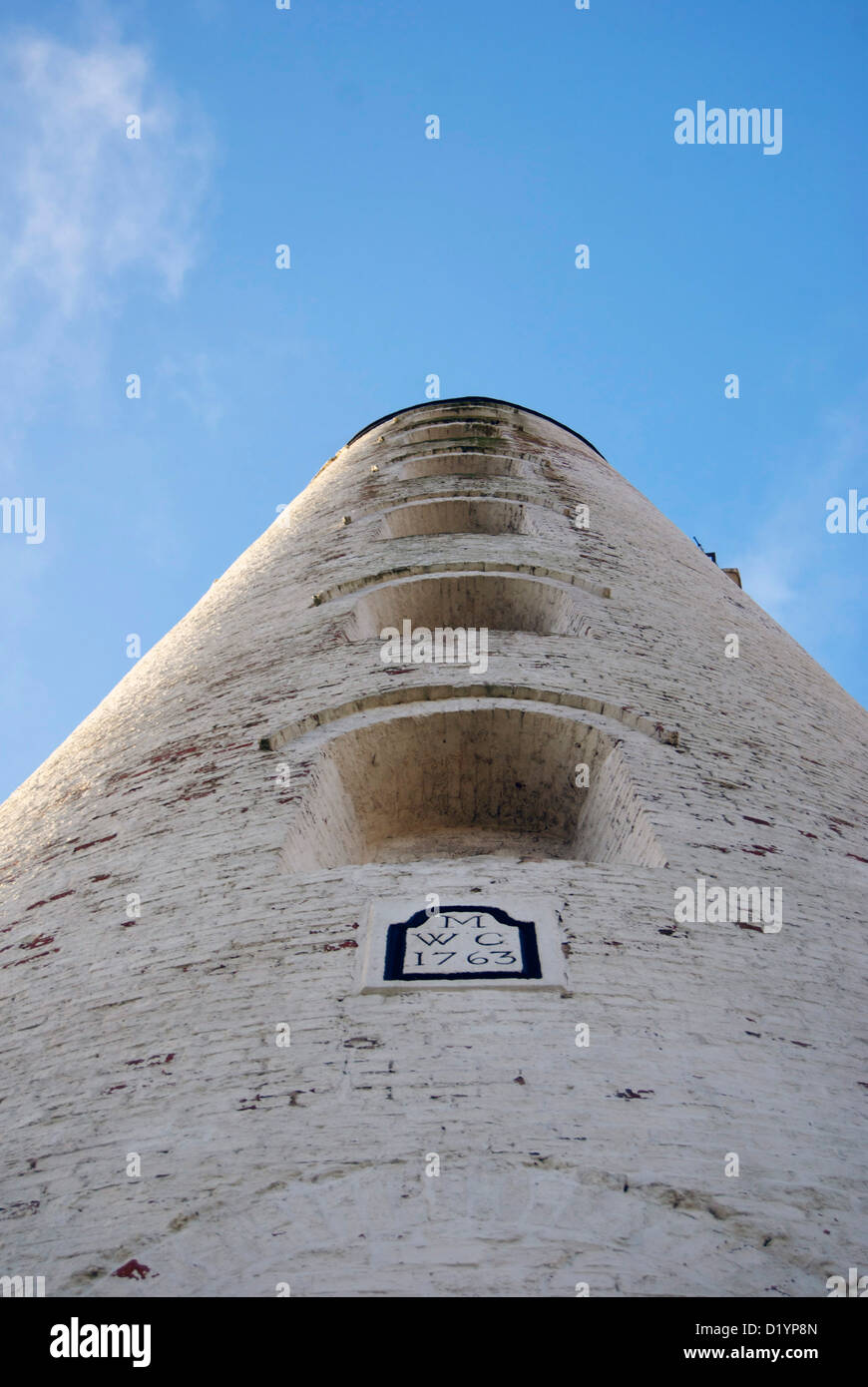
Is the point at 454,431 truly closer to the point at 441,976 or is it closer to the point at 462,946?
the point at 462,946

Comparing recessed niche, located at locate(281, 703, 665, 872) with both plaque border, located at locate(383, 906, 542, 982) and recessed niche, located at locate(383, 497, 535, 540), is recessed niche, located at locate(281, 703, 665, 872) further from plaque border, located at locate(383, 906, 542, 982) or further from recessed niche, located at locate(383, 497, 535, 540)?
recessed niche, located at locate(383, 497, 535, 540)

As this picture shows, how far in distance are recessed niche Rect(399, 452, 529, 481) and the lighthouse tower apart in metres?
6.63

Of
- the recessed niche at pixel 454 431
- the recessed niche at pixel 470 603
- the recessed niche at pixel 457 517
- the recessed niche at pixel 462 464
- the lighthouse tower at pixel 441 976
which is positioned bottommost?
the lighthouse tower at pixel 441 976

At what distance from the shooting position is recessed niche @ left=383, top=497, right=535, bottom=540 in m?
12.3

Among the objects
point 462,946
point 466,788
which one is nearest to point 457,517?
point 466,788

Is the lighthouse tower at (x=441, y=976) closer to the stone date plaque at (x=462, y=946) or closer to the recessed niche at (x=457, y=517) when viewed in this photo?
the stone date plaque at (x=462, y=946)

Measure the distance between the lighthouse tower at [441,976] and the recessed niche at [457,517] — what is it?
394 centimetres

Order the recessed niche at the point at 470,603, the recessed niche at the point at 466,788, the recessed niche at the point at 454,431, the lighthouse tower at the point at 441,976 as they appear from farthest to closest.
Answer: the recessed niche at the point at 454,431 → the recessed niche at the point at 470,603 → the recessed niche at the point at 466,788 → the lighthouse tower at the point at 441,976

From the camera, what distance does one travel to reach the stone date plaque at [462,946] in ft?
13.1

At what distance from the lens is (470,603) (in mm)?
9703

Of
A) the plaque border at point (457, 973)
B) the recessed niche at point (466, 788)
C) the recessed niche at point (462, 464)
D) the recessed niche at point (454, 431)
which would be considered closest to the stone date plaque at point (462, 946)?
the plaque border at point (457, 973)

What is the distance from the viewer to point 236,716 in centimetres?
699
